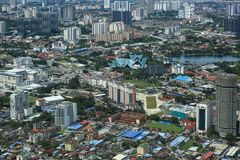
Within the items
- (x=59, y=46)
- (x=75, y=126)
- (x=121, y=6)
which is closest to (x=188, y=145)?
(x=75, y=126)

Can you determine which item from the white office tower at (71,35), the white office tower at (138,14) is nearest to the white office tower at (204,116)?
the white office tower at (71,35)

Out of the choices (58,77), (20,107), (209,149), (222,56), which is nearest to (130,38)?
(222,56)

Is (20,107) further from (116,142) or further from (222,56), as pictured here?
(222,56)

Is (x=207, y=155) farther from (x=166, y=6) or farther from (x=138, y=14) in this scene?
(x=166, y=6)

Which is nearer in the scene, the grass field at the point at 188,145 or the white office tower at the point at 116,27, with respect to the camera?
the grass field at the point at 188,145

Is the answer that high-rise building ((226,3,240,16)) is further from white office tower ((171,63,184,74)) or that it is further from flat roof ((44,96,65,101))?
flat roof ((44,96,65,101))

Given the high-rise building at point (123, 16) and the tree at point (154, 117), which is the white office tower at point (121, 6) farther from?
the tree at point (154, 117)
